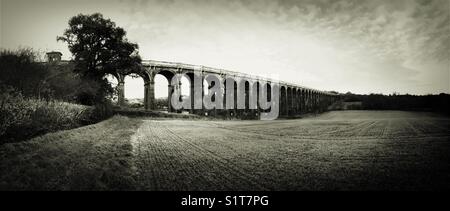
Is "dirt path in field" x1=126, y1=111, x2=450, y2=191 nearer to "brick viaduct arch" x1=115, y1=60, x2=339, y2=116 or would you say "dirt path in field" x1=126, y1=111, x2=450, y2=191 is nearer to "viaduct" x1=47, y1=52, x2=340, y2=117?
"viaduct" x1=47, y1=52, x2=340, y2=117

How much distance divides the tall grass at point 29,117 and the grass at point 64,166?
1279 mm

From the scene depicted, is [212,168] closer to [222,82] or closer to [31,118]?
[31,118]

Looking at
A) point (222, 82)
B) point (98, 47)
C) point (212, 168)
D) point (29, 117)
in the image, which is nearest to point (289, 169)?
point (212, 168)

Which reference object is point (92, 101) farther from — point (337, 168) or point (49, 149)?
point (337, 168)

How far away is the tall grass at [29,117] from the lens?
9406 mm

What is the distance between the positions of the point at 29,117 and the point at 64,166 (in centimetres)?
654

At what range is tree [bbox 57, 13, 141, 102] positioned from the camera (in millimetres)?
27062

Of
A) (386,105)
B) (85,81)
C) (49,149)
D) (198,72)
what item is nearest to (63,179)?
(49,149)

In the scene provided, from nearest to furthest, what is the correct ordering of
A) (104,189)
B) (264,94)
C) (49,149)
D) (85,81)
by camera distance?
(104,189), (49,149), (85,81), (264,94)

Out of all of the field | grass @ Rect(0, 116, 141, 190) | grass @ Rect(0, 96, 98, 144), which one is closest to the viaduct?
grass @ Rect(0, 96, 98, 144)

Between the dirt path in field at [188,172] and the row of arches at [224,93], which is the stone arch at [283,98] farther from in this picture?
the dirt path in field at [188,172]

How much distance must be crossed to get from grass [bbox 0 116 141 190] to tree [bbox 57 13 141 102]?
63.5 ft
